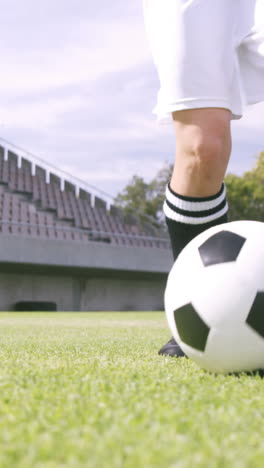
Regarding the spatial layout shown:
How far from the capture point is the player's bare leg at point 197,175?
2133mm

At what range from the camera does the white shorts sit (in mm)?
2137

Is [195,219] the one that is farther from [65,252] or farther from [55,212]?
[55,212]

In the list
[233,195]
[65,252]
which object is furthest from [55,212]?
[233,195]

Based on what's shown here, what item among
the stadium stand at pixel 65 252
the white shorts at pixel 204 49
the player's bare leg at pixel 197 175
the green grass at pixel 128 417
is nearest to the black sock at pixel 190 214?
the player's bare leg at pixel 197 175

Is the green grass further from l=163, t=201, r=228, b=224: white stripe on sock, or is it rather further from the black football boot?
l=163, t=201, r=228, b=224: white stripe on sock

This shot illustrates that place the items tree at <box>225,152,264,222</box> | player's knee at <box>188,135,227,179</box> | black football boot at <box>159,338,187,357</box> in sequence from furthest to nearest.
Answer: tree at <box>225,152,264,222</box>
black football boot at <box>159,338,187,357</box>
player's knee at <box>188,135,227,179</box>

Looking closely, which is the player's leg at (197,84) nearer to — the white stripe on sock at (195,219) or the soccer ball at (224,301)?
the white stripe on sock at (195,219)

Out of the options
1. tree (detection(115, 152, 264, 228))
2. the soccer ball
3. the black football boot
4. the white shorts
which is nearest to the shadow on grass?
the soccer ball

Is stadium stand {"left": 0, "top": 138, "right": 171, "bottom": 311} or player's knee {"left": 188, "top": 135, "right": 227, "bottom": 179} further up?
player's knee {"left": 188, "top": 135, "right": 227, "bottom": 179}

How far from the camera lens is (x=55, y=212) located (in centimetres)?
2180

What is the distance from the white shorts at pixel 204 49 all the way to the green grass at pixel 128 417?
105 centimetres

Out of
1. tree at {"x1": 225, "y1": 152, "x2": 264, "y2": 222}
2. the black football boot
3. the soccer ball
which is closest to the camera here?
the soccer ball

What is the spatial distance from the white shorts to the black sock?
0.36 m

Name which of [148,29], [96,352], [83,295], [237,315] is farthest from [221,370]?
[83,295]
